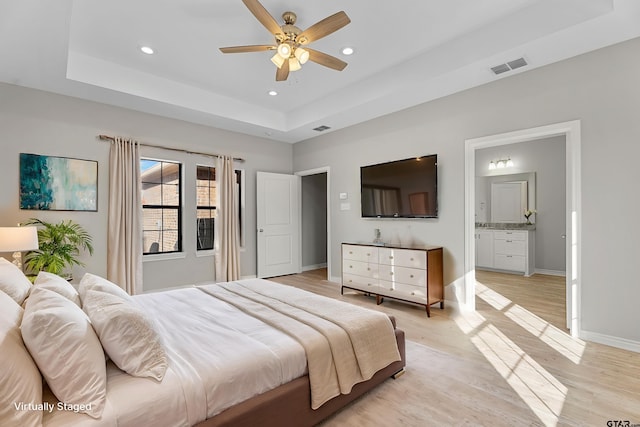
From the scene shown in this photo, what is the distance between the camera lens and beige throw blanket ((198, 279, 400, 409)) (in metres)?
1.74

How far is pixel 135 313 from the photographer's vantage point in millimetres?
1462

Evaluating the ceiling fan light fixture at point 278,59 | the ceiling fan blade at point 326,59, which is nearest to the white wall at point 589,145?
the ceiling fan blade at point 326,59

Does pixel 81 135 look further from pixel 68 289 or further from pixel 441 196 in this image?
pixel 441 196

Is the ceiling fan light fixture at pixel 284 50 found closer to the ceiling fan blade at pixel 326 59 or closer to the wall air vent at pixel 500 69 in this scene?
the ceiling fan blade at pixel 326 59

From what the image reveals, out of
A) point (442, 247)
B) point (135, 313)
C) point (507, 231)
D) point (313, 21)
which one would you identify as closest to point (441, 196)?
point (442, 247)

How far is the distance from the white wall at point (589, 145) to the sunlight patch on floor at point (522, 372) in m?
0.80

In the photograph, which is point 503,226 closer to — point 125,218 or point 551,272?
point 551,272

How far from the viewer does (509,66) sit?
3232mm

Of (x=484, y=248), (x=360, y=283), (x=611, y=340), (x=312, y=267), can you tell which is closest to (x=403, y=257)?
(x=360, y=283)

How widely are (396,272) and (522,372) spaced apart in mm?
1856

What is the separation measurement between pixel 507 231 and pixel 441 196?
Result: 121 inches

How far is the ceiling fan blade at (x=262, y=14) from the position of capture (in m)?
2.23

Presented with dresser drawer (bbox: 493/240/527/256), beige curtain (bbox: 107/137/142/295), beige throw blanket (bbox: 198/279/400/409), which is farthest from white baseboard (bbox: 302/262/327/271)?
beige throw blanket (bbox: 198/279/400/409)

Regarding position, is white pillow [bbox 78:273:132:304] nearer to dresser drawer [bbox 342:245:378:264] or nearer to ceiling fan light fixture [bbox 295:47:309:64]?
ceiling fan light fixture [bbox 295:47:309:64]
